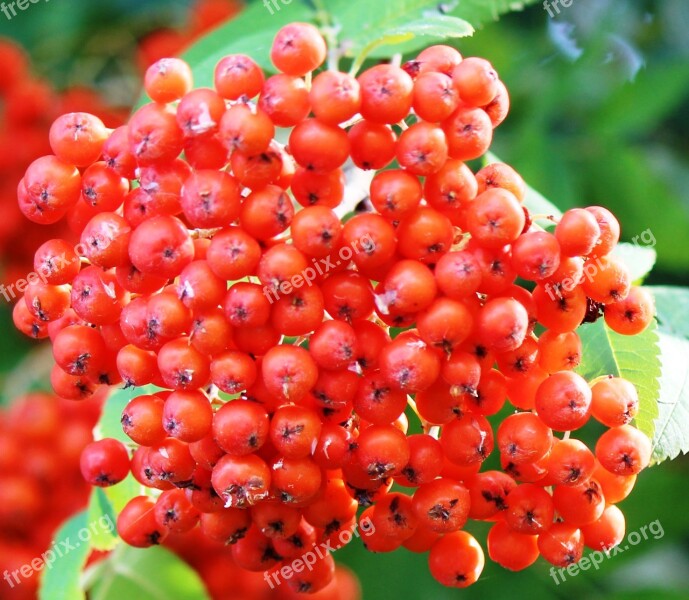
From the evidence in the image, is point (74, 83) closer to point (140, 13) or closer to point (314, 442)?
point (140, 13)

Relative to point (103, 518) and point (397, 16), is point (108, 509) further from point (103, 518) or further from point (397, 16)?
point (397, 16)

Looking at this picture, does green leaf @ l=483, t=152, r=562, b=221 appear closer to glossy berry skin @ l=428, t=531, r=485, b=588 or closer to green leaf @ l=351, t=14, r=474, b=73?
green leaf @ l=351, t=14, r=474, b=73

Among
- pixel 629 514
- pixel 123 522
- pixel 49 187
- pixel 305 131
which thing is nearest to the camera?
pixel 305 131

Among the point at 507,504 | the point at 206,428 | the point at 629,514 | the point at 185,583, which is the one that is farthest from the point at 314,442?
the point at 629,514

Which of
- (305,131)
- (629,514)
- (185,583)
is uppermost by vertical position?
(305,131)

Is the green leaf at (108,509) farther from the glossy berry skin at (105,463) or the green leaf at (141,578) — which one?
the glossy berry skin at (105,463)

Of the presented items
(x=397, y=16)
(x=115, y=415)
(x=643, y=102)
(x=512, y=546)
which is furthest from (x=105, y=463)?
(x=643, y=102)
